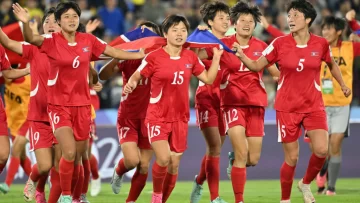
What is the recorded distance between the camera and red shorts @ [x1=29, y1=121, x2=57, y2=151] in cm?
1152

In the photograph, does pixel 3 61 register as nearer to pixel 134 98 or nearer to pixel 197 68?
pixel 134 98

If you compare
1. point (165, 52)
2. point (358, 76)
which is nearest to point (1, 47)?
point (165, 52)

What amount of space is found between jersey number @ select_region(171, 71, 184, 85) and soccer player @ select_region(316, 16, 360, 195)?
4.05m

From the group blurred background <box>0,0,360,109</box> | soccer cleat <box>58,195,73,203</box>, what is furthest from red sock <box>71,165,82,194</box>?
blurred background <box>0,0,360,109</box>

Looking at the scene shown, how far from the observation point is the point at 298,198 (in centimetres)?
1369

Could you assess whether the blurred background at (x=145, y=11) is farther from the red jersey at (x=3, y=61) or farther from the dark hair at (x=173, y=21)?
the dark hair at (x=173, y=21)

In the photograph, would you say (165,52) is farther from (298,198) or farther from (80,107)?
(298,198)

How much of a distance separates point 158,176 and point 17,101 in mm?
4871

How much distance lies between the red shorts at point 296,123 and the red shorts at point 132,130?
1.79m

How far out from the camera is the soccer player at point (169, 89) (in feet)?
36.3

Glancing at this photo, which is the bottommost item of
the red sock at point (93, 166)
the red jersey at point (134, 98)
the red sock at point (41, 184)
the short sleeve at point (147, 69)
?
the red sock at point (93, 166)

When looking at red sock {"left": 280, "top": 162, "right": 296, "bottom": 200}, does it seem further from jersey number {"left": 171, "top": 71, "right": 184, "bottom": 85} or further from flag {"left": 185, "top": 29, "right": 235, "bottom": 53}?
jersey number {"left": 171, "top": 71, "right": 184, "bottom": 85}

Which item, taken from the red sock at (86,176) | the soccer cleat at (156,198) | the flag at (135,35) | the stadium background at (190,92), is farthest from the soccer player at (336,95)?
the soccer cleat at (156,198)

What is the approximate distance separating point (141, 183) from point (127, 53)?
176 centimetres
